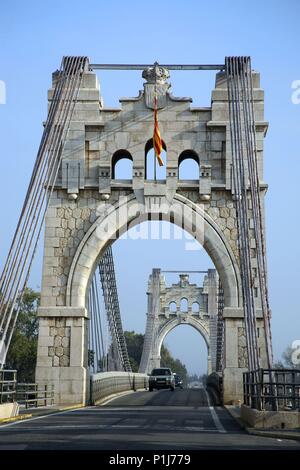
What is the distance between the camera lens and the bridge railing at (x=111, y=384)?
26156 millimetres

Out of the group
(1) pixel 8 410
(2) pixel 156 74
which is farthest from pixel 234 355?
(2) pixel 156 74

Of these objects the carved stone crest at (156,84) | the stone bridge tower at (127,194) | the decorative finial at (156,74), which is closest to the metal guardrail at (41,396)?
the stone bridge tower at (127,194)

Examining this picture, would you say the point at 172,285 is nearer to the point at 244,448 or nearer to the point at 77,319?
the point at 77,319

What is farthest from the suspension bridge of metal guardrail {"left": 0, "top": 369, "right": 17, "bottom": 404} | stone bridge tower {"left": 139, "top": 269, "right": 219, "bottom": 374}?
stone bridge tower {"left": 139, "top": 269, "right": 219, "bottom": 374}

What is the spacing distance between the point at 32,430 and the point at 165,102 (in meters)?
14.4

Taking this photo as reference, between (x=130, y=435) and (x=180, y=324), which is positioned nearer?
(x=130, y=435)

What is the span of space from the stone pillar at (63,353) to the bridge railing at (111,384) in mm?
1729

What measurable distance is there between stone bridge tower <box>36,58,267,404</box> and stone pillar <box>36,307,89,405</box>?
0.03 metres

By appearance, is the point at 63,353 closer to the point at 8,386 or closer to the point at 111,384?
the point at 8,386

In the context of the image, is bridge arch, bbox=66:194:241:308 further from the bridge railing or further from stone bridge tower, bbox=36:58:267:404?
the bridge railing

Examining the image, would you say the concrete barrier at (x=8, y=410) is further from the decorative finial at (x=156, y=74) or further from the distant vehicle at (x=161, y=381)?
the distant vehicle at (x=161, y=381)

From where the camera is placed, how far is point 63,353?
23438 millimetres

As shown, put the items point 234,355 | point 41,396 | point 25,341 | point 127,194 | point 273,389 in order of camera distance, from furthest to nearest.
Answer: point 25,341 → point 127,194 → point 234,355 → point 41,396 → point 273,389

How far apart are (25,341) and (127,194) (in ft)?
96.5
